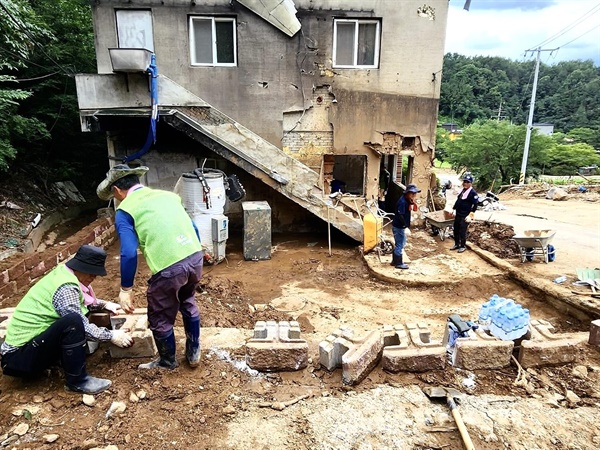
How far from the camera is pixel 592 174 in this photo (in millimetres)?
28312

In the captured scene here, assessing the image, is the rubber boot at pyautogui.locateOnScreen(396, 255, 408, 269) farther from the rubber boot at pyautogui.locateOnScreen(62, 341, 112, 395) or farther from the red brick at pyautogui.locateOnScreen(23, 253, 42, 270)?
the red brick at pyautogui.locateOnScreen(23, 253, 42, 270)

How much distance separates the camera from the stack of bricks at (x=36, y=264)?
5834 millimetres

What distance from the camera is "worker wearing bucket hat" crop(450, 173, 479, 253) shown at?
8.48 metres

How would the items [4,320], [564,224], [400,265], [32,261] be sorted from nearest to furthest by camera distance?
[4,320], [32,261], [400,265], [564,224]

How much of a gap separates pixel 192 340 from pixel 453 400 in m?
2.40

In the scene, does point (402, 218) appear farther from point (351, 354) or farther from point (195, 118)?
point (195, 118)

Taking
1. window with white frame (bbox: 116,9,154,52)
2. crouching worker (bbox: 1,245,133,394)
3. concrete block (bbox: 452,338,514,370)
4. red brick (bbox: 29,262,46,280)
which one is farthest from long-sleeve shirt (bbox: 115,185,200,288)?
window with white frame (bbox: 116,9,154,52)

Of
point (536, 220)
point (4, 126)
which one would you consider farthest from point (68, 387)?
point (536, 220)

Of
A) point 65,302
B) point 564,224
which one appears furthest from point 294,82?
point 564,224

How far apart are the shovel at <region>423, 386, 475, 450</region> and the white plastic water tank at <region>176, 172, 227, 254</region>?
555 cm

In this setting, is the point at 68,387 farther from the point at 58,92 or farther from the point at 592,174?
the point at 592,174

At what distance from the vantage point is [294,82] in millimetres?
10141

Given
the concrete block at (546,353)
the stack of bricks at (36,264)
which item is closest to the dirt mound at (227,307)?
the stack of bricks at (36,264)

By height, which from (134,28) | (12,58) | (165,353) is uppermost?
(134,28)
